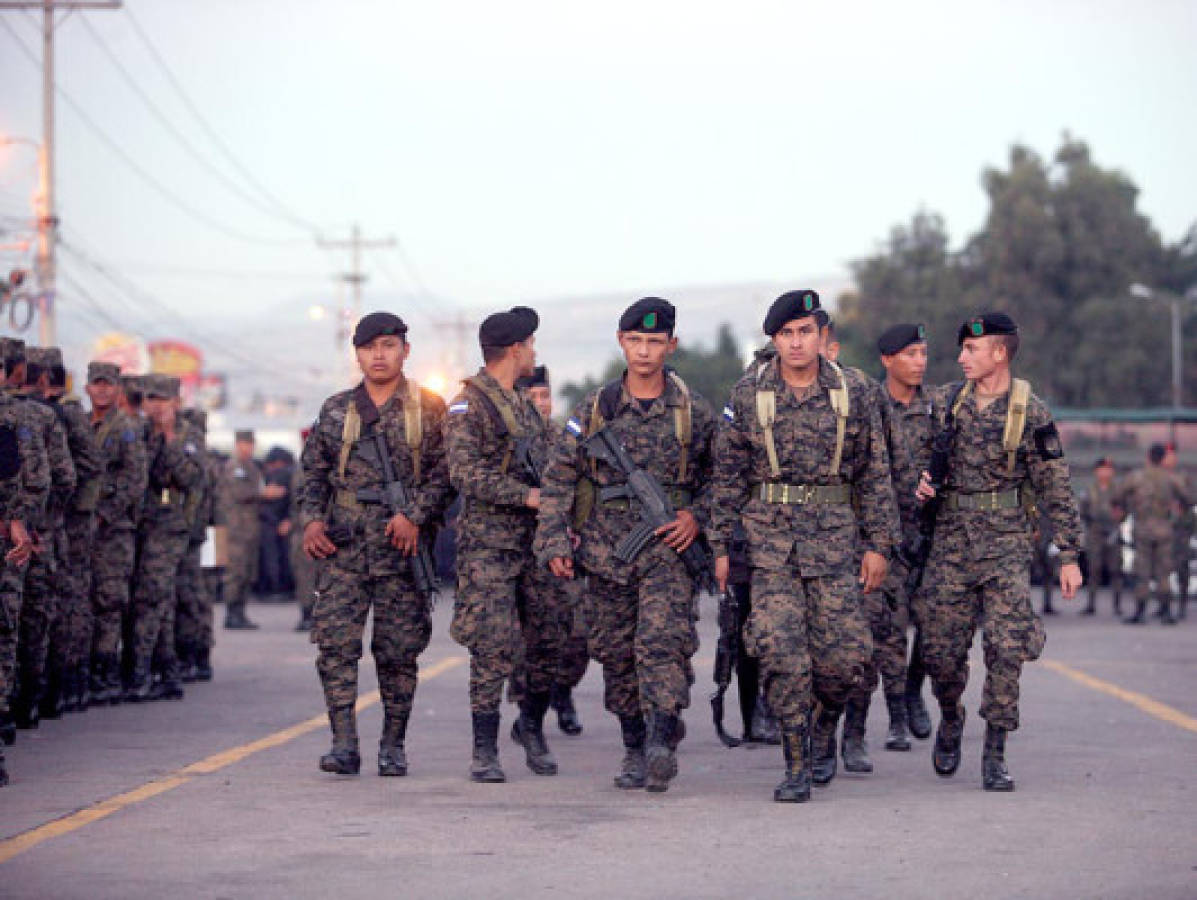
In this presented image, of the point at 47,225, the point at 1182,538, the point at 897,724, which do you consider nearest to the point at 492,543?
the point at 897,724

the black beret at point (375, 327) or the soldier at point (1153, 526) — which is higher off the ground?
the black beret at point (375, 327)

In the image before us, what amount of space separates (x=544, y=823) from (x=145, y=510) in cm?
652

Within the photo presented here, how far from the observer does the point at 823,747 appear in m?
9.67

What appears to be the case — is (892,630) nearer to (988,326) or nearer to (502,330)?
(988,326)

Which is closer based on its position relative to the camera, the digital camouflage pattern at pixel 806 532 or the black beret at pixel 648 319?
the digital camouflage pattern at pixel 806 532

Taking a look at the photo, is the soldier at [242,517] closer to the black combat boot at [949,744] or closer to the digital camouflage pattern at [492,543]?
the digital camouflage pattern at [492,543]

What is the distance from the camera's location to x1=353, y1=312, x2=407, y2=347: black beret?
996cm

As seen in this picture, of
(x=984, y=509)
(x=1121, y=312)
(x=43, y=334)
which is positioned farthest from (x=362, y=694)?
(x=1121, y=312)

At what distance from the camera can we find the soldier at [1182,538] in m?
25.2

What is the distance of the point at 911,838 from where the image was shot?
25.8 feet

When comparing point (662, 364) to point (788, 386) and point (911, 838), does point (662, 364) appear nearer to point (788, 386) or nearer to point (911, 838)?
point (788, 386)

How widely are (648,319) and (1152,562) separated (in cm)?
1639

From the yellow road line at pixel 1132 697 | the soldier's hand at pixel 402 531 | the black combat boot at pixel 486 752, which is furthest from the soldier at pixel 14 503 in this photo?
the yellow road line at pixel 1132 697

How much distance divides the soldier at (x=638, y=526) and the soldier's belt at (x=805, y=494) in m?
0.37
